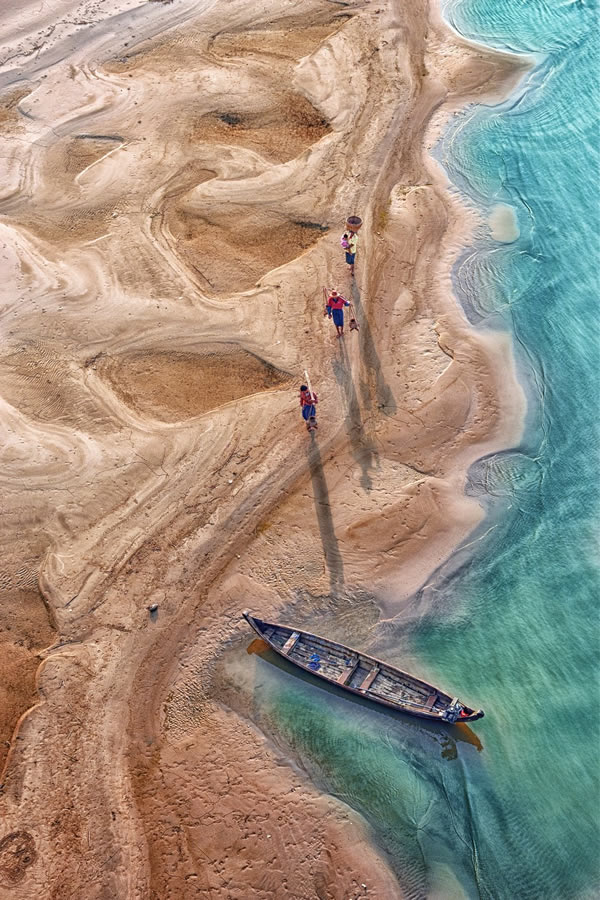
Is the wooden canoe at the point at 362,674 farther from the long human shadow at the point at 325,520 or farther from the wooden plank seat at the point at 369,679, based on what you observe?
the long human shadow at the point at 325,520

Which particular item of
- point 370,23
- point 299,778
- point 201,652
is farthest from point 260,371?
point 370,23

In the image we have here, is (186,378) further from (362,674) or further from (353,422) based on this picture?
(362,674)

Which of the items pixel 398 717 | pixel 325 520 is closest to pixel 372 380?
pixel 325 520

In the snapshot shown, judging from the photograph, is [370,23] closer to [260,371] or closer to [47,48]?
[47,48]

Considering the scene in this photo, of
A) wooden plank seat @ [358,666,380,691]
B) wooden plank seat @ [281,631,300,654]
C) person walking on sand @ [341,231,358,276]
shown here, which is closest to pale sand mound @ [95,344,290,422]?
person walking on sand @ [341,231,358,276]

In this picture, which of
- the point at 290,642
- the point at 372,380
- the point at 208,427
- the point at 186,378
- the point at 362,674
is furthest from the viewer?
the point at 186,378

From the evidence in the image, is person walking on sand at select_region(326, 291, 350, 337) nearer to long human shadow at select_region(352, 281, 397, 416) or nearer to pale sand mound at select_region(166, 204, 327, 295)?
long human shadow at select_region(352, 281, 397, 416)
